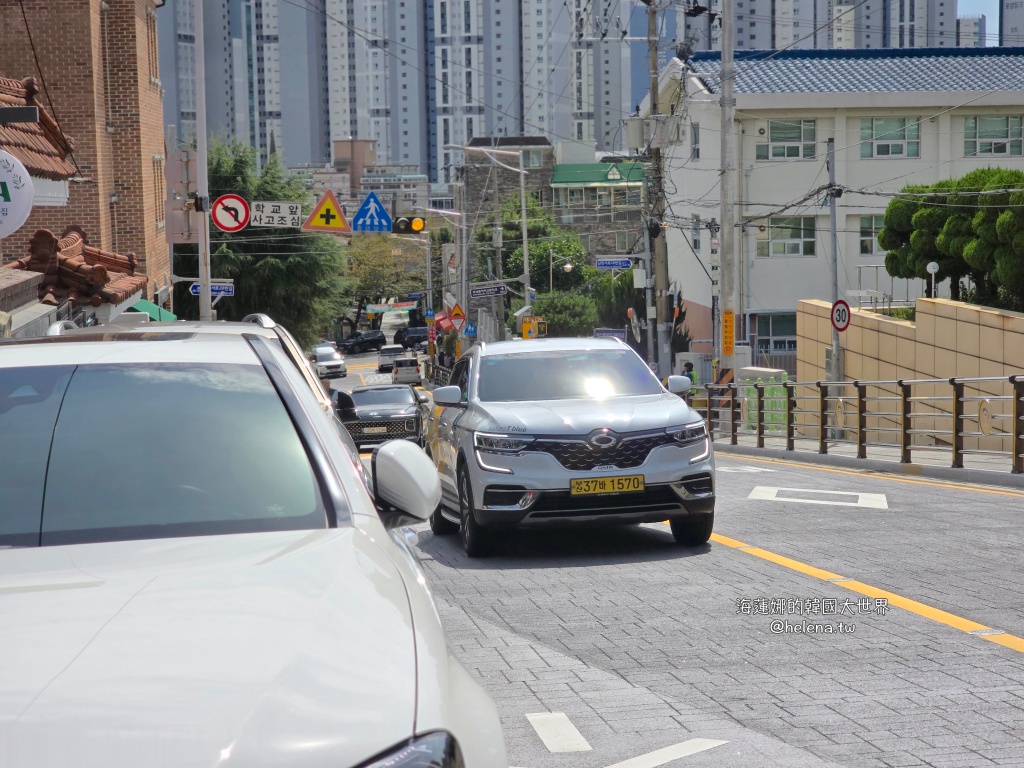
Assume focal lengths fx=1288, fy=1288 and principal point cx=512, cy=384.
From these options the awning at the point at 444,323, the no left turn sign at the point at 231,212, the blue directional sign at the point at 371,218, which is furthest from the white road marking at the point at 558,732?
the awning at the point at 444,323

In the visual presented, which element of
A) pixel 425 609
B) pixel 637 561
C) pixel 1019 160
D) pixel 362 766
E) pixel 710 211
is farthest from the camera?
pixel 710 211

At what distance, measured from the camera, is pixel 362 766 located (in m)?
2.20

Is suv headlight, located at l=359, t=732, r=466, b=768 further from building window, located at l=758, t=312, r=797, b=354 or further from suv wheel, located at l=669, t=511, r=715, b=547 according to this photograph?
building window, located at l=758, t=312, r=797, b=354

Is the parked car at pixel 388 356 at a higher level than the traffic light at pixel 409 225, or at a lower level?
lower

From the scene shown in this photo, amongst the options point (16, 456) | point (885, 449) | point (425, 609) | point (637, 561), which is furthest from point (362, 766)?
point (885, 449)

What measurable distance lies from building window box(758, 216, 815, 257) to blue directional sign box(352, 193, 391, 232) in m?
20.3

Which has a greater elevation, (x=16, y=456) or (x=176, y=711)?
(x=16, y=456)

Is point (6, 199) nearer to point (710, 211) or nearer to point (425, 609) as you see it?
point (425, 609)

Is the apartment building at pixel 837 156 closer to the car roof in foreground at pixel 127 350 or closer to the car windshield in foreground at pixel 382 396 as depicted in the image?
the car windshield in foreground at pixel 382 396

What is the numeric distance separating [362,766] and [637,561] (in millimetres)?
6975

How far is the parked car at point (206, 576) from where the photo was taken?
221cm

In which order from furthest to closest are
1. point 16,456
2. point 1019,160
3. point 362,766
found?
1. point 1019,160
2. point 16,456
3. point 362,766

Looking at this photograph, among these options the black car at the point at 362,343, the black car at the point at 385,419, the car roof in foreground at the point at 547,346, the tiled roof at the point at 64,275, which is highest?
the tiled roof at the point at 64,275

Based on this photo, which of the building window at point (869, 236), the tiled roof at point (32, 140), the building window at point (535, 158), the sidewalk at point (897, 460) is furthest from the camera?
the building window at point (535, 158)
